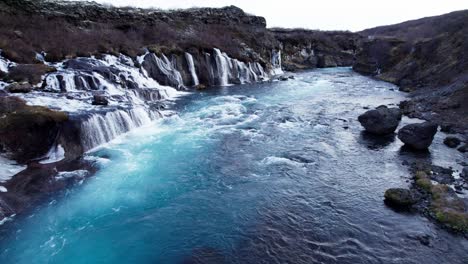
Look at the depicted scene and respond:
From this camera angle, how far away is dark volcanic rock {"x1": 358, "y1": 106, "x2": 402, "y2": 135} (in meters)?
20.9

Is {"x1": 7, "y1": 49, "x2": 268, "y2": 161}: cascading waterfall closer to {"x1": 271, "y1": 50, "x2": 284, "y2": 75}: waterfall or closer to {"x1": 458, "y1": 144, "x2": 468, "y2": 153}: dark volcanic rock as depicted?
{"x1": 271, "y1": 50, "x2": 284, "y2": 75}: waterfall

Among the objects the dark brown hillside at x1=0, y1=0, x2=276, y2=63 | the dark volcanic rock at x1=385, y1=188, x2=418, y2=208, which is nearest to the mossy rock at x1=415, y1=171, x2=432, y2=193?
the dark volcanic rock at x1=385, y1=188, x2=418, y2=208

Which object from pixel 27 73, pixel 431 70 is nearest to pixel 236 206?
pixel 27 73

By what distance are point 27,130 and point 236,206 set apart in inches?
452

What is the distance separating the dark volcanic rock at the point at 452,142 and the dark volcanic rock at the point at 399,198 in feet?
26.4

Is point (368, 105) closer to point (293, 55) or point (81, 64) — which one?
point (81, 64)

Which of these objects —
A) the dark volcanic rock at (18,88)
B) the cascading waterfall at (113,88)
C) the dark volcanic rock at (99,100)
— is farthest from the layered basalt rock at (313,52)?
the dark volcanic rock at (18,88)

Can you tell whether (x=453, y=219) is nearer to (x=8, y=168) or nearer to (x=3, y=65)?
(x=8, y=168)

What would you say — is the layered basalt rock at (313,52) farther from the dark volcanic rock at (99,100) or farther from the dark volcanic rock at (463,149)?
the dark volcanic rock at (99,100)

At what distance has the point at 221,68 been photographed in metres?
44.2

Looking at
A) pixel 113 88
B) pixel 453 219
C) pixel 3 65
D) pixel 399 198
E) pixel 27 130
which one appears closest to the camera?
pixel 453 219

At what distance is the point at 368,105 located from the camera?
3017 cm

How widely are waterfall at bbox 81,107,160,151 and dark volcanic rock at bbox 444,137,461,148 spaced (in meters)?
20.2

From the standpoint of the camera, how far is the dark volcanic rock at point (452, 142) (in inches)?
738
